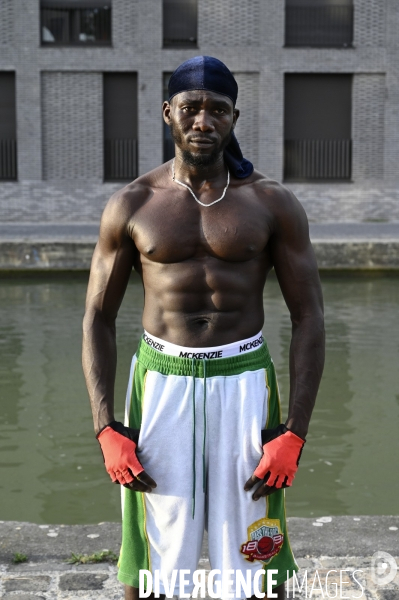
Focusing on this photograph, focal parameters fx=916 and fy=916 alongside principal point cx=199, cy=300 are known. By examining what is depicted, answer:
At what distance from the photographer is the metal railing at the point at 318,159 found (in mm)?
23875

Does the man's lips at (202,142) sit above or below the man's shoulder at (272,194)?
above

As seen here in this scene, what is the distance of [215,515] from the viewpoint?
9.19 ft

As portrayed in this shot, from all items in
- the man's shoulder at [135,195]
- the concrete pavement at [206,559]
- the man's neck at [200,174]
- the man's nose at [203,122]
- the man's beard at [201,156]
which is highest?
the man's nose at [203,122]

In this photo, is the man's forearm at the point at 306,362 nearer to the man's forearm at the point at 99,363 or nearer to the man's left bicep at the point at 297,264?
the man's left bicep at the point at 297,264

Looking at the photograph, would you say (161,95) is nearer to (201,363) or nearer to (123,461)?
(201,363)

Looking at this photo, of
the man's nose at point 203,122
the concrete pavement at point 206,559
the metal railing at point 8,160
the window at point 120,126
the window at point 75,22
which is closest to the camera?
the man's nose at point 203,122

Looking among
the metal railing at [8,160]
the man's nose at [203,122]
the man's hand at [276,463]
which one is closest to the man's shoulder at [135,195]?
the man's nose at [203,122]

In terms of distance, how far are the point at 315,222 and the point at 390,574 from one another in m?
20.5

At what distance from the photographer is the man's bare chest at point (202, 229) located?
279 centimetres

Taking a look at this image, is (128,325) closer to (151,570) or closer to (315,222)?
(151,570)

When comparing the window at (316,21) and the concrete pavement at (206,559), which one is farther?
the window at (316,21)

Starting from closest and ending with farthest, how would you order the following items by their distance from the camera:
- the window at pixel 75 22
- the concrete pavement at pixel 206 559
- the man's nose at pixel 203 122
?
the man's nose at pixel 203 122
the concrete pavement at pixel 206 559
the window at pixel 75 22

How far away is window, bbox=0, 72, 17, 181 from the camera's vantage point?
77.3 ft

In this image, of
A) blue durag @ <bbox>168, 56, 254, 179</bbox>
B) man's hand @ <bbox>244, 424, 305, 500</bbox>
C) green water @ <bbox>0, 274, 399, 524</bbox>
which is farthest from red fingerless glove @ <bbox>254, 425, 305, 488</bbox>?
green water @ <bbox>0, 274, 399, 524</bbox>
